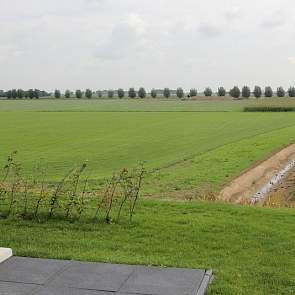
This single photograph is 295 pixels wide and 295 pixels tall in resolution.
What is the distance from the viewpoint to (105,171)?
69.5 feet

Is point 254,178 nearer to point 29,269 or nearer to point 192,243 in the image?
point 192,243

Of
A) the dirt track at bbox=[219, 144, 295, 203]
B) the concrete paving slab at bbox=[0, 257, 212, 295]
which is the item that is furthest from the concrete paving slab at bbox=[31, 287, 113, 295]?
the dirt track at bbox=[219, 144, 295, 203]

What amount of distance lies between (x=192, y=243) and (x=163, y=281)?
208 centimetres

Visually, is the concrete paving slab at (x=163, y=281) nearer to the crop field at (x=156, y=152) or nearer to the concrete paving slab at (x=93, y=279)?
the concrete paving slab at (x=93, y=279)

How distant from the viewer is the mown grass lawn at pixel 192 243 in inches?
267

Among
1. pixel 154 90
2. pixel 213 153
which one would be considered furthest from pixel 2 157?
pixel 154 90

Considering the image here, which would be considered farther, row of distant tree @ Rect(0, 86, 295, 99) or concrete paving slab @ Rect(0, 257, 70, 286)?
row of distant tree @ Rect(0, 86, 295, 99)

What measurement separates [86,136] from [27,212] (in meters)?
28.4

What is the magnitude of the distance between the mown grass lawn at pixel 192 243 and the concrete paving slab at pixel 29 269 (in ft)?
1.03

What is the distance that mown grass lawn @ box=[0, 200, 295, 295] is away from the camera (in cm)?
678

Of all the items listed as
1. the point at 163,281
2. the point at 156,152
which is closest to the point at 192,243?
the point at 163,281

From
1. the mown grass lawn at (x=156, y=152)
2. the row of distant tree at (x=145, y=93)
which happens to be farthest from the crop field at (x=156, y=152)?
the row of distant tree at (x=145, y=93)

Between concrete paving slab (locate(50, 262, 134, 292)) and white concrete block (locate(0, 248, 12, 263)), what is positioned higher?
white concrete block (locate(0, 248, 12, 263))

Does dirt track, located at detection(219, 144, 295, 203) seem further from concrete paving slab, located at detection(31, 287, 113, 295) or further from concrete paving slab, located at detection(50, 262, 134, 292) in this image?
concrete paving slab, located at detection(31, 287, 113, 295)
